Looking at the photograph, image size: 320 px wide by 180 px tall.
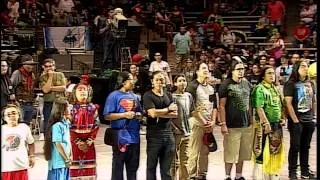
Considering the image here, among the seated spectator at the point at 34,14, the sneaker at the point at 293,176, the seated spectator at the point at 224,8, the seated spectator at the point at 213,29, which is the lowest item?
the sneaker at the point at 293,176

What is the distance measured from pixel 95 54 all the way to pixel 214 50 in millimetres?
4811

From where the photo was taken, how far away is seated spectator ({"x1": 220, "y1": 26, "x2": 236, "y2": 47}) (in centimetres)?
2199

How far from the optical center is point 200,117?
8.66 meters

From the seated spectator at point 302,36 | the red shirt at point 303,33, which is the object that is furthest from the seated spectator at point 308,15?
the red shirt at point 303,33

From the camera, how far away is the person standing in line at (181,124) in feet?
27.1

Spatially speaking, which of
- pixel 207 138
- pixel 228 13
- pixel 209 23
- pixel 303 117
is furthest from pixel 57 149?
pixel 228 13

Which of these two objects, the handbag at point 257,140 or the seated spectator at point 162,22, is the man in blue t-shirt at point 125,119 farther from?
the seated spectator at point 162,22

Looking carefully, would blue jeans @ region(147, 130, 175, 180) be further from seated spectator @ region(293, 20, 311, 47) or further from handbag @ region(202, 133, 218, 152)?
seated spectator @ region(293, 20, 311, 47)

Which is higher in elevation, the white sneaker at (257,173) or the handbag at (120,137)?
the handbag at (120,137)

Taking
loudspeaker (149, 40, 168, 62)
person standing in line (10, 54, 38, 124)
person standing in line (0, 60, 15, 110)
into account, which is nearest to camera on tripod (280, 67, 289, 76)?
loudspeaker (149, 40, 168, 62)

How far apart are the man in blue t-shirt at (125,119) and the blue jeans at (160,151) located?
0.52 ft

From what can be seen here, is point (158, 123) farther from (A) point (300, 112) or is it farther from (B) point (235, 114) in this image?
(A) point (300, 112)

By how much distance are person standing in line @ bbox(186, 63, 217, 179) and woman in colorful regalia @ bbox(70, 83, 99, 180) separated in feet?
4.47

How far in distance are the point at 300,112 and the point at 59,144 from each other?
3321mm
